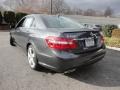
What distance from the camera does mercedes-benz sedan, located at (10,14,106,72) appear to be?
414cm

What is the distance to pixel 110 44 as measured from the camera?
9695 millimetres

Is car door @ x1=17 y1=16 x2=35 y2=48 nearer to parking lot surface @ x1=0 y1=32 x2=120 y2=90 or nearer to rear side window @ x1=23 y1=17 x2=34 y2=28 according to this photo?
rear side window @ x1=23 y1=17 x2=34 y2=28

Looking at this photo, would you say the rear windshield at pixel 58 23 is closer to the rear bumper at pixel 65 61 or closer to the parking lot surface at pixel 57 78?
the rear bumper at pixel 65 61

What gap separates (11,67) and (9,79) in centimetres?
92

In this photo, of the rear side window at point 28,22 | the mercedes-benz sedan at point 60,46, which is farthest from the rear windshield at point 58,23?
the rear side window at point 28,22

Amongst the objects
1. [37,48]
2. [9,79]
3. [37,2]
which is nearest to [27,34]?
[37,48]

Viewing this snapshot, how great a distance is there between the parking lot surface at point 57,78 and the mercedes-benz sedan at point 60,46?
328 mm

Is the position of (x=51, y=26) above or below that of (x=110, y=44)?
above

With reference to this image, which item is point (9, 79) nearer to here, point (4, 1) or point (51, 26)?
point (51, 26)

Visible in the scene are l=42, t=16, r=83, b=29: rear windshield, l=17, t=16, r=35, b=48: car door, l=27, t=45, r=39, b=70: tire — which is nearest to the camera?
l=27, t=45, r=39, b=70: tire

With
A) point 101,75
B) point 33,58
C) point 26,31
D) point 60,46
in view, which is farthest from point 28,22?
point 101,75

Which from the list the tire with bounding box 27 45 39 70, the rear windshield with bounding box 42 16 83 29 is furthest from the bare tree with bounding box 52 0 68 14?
the tire with bounding box 27 45 39 70

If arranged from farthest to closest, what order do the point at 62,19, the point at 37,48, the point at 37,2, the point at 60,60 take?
the point at 37,2
the point at 62,19
the point at 37,48
the point at 60,60

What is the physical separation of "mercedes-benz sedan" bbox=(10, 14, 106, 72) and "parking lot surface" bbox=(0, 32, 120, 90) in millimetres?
328
